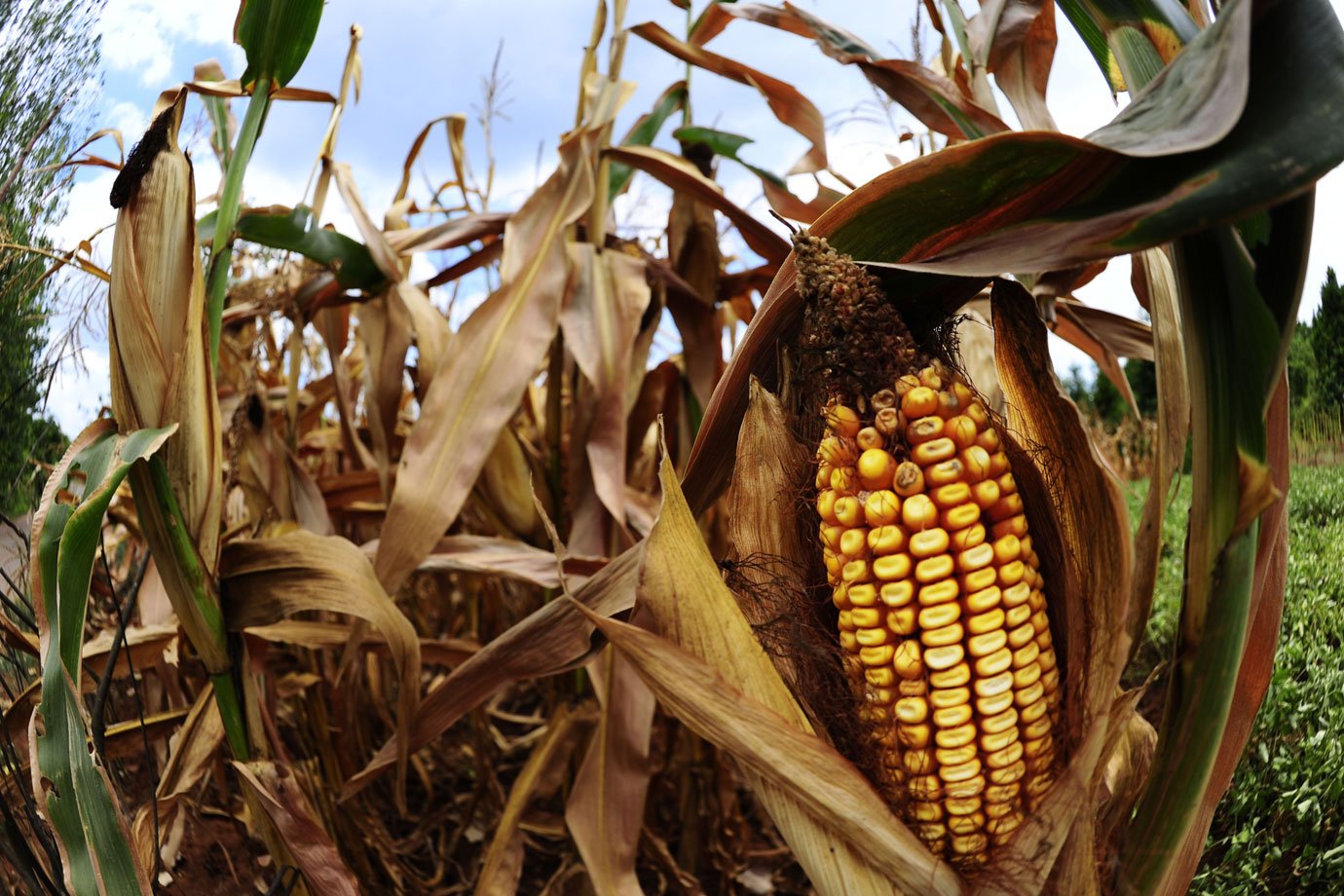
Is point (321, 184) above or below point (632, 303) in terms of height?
above

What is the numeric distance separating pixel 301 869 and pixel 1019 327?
32.5 inches

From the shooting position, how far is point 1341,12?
733mm

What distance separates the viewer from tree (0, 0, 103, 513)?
880mm

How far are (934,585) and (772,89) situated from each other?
1002 millimetres

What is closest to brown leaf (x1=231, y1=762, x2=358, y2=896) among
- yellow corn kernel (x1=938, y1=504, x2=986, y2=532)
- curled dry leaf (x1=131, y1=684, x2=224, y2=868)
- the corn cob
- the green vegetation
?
curled dry leaf (x1=131, y1=684, x2=224, y2=868)

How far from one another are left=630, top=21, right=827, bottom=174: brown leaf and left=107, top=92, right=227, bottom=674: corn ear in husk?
755 millimetres

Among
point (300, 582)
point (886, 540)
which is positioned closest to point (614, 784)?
point (300, 582)

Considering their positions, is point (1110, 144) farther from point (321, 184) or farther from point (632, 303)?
point (321, 184)

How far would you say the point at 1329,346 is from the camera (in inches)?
31.8

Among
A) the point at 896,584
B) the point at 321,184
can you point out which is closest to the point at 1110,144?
the point at 896,584

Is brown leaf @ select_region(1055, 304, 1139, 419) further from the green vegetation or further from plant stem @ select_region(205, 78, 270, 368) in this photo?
plant stem @ select_region(205, 78, 270, 368)

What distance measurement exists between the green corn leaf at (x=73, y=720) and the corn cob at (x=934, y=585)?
587mm

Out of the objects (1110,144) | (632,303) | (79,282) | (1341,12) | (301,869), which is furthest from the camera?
(632,303)

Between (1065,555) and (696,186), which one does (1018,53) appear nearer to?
(696,186)
